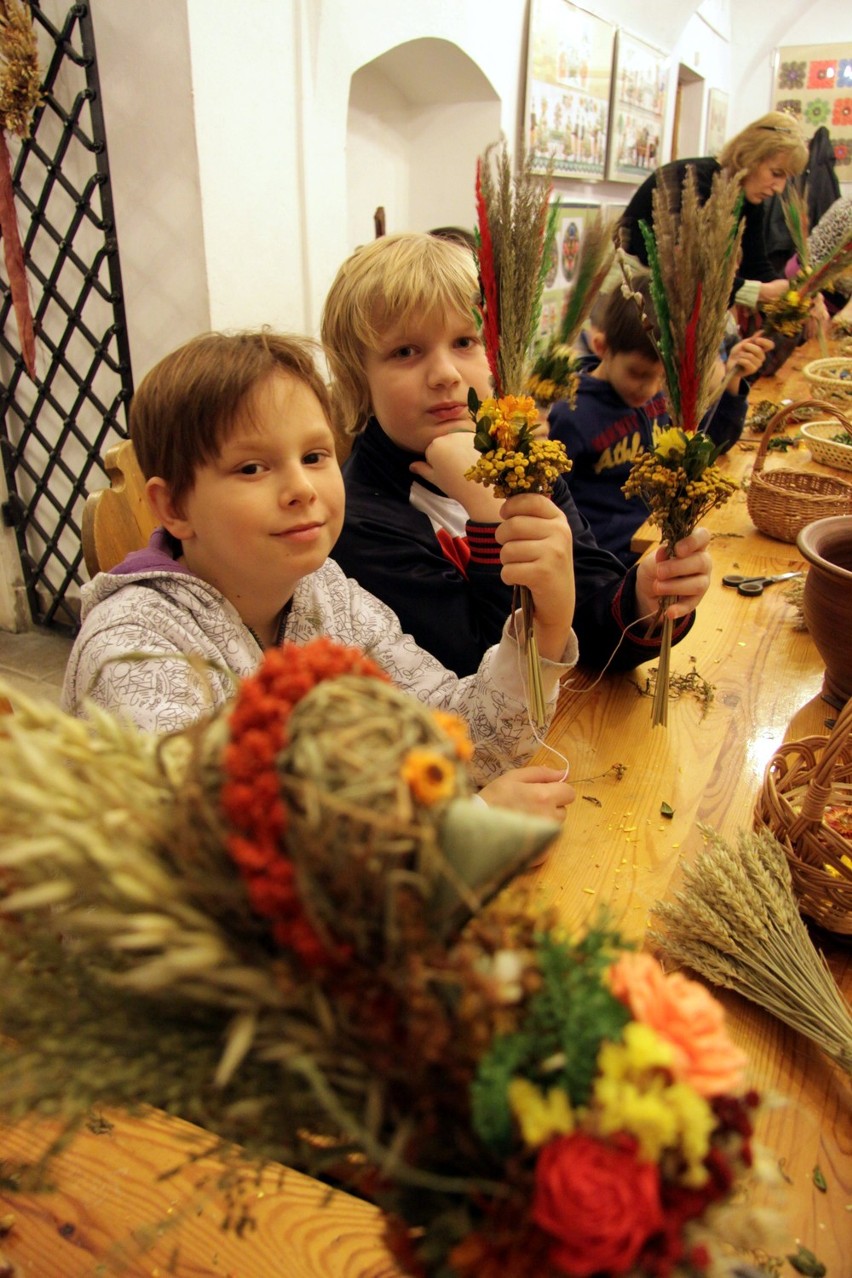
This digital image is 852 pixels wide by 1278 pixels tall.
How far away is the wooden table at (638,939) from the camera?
58 centimetres

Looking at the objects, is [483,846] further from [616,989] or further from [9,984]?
[9,984]

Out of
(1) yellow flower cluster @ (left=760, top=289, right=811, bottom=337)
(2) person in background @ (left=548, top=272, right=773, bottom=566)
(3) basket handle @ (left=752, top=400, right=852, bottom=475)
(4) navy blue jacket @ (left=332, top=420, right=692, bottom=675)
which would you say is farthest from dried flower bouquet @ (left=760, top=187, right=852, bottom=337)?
(4) navy blue jacket @ (left=332, top=420, right=692, bottom=675)

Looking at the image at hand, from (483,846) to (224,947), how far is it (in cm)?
10

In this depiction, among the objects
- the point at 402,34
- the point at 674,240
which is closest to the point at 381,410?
the point at 674,240

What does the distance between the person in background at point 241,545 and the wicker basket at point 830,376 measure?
2014 mm

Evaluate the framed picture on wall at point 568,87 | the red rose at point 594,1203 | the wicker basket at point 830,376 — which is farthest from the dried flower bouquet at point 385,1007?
the framed picture on wall at point 568,87

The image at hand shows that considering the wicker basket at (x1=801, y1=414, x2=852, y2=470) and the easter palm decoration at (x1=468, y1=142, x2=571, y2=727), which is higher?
the easter palm decoration at (x1=468, y1=142, x2=571, y2=727)

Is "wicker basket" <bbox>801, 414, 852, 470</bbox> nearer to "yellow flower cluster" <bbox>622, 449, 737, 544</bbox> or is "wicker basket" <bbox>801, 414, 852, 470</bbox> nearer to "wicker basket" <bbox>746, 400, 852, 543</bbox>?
"wicker basket" <bbox>746, 400, 852, 543</bbox>

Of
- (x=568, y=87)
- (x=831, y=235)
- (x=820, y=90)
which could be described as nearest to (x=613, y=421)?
(x=831, y=235)

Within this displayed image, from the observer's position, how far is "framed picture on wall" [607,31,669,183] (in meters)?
4.90

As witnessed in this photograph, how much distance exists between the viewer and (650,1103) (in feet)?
0.96

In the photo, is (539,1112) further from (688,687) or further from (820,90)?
(820,90)

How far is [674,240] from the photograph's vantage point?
2.97 ft

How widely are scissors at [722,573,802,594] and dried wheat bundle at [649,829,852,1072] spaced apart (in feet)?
2.88
